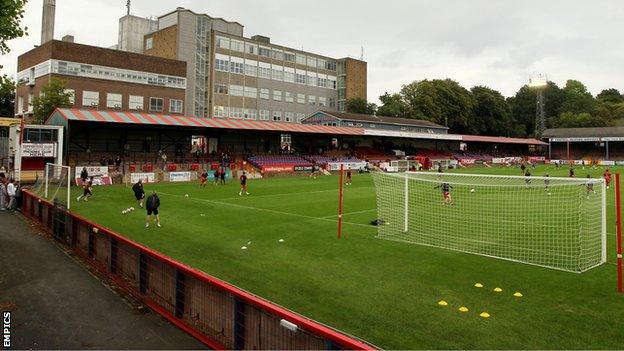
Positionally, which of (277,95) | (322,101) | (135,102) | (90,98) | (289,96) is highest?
(322,101)

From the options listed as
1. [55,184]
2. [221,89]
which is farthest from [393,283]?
[221,89]

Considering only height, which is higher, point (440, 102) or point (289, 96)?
point (440, 102)

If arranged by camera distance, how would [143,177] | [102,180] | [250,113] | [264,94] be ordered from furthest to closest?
[264,94], [250,113], [143,177], [102,180]

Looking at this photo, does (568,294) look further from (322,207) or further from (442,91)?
(442,91)

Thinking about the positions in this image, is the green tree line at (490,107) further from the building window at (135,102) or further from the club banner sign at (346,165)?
the building window at (135,102)

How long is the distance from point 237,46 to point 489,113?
66.9 m

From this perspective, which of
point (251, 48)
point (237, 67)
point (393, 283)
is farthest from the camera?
point (251, 48)

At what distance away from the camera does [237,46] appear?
261 feet

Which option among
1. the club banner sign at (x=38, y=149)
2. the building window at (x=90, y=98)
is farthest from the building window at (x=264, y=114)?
the club banner sign at (x=38, y=149)

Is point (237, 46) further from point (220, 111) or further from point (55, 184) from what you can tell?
point (55, 184)

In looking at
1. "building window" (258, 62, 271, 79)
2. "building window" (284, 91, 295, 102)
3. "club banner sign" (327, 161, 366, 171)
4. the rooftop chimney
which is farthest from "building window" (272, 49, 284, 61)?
the rooftop chimney

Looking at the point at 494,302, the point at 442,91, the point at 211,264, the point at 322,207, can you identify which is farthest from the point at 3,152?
the point at 442,91

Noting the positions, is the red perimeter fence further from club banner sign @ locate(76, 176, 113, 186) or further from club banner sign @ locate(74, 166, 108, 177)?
club banner sign @ locate(74, 166, 108, 177)

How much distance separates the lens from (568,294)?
10.1 meters
